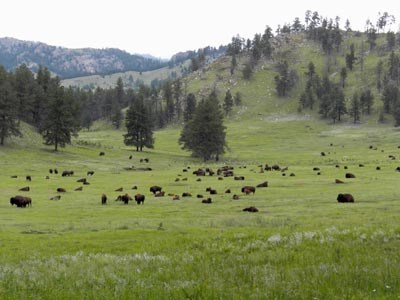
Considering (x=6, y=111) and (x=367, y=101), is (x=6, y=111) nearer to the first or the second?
(x=6, y=111)

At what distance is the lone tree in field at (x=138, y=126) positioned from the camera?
125625mm

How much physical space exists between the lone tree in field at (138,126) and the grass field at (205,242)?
64215 mm

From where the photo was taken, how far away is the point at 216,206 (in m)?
37.0

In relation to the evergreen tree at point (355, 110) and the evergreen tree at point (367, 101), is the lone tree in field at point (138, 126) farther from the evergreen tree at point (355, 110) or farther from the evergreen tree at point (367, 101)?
the evergreen tree at point (367, 101)

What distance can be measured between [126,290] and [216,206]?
27.6 metres

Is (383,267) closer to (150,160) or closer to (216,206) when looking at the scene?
(216,206)

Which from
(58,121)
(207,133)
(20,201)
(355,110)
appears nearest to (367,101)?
(355,110)

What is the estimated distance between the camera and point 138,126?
126 meters

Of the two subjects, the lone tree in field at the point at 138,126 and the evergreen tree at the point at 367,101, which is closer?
the lone tree in field at the point at 138,126

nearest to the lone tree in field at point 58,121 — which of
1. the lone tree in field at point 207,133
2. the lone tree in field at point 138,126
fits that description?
the lone tree in field at point 138,126

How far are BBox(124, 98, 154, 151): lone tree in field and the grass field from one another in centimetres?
6421

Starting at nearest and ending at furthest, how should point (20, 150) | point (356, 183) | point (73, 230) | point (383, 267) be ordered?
point (383, 267)
point (73, 230)
point (356, 183)
point (20, 150)

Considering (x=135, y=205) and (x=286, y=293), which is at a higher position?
(x=286, y=293)

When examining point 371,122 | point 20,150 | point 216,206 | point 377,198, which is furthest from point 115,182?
point 371,122
